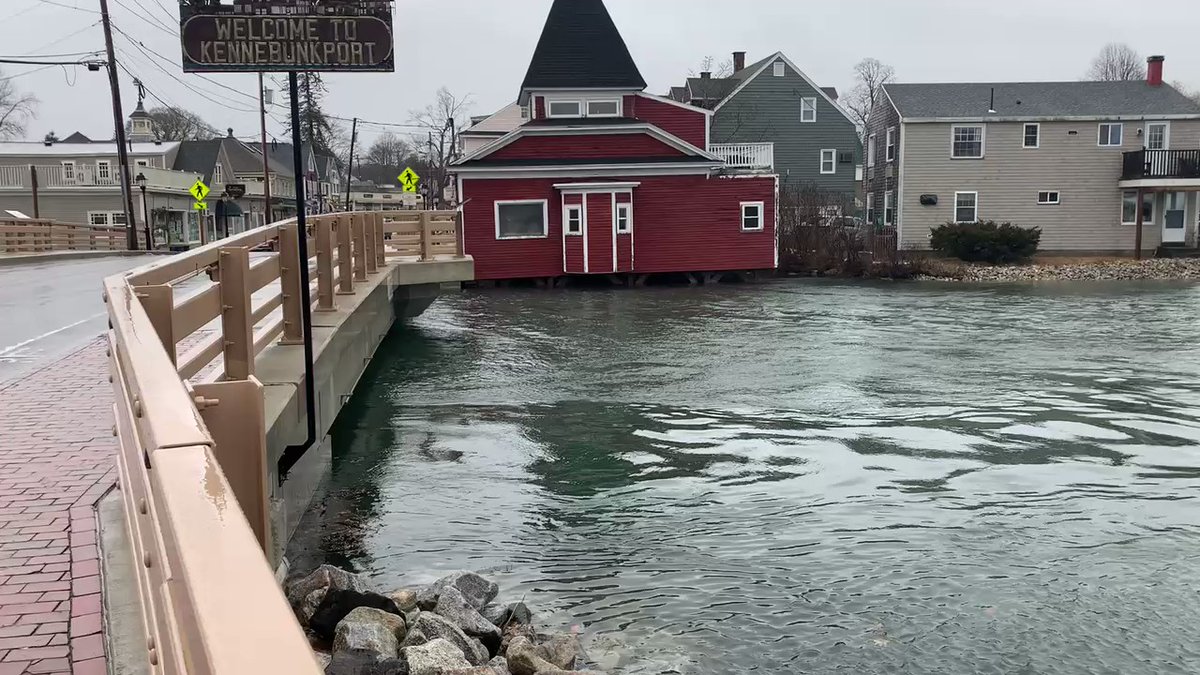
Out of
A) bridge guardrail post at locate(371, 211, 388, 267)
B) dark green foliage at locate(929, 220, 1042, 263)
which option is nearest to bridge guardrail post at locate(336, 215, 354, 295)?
bridge guardrail post at locate(371, 211, 388, 267)

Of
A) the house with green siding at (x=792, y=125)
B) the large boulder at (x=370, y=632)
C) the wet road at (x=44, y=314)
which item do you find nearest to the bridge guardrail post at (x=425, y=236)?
the wet road at (x=44, y=314)

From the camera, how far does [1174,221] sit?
42969 mm

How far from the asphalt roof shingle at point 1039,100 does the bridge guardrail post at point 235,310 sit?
39948 mm

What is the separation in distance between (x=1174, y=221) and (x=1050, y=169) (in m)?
5.54

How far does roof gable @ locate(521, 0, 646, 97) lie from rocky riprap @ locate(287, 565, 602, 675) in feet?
99.7

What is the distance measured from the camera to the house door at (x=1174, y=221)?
42781mm

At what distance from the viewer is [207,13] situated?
676 cm

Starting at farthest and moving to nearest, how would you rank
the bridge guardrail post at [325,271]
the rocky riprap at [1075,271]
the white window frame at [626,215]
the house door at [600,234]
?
the rocky riprap at [1075,271] < the white window frame at [626,215] < the house door at [600,234] < the bridge guardrail post at [325,271]

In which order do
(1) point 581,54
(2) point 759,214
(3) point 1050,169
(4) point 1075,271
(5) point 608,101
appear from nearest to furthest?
(2) point 759,214 < (5) point 608,101 < (1) point 581,54 < (4) point 1075,271 < (3) point 1050,169

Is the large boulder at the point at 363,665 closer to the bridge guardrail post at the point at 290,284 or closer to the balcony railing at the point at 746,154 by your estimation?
the bridge guardrail post at the point at 290,284

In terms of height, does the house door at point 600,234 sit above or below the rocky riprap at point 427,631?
above

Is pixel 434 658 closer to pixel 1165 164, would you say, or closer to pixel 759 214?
pixel 759 214

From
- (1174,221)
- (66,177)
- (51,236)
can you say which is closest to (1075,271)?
(1174,221)

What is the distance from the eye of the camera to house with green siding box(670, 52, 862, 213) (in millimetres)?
49812
